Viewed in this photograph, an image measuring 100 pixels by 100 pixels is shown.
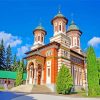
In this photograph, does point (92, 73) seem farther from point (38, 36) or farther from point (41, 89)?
point (38, 36)

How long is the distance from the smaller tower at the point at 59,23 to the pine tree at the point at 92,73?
1173 centimetres

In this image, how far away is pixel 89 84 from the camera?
92.7 feet

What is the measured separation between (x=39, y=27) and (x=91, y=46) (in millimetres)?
19707

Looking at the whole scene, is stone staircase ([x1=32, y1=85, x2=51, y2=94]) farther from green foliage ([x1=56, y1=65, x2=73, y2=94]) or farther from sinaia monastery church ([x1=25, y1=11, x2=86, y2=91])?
green foliage ([x1=56, y1=65, x2=73, y2=94])

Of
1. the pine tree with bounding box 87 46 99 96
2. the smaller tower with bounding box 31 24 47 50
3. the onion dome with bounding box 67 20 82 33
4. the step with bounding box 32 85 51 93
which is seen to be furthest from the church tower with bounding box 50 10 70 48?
the step with bounding box 32 85 51 93

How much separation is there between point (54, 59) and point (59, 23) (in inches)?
367

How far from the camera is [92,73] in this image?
Result: 94.3 ft

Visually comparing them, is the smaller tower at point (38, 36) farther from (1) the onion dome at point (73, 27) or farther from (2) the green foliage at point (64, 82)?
(2) the green foliage at point (64, 82)

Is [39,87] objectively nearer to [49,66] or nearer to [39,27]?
[49,66]

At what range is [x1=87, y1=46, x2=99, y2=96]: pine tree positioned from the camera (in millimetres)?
27747

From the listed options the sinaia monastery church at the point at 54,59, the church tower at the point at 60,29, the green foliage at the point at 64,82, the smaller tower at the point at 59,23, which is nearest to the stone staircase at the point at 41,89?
the sinaia monastery church at the point at 54,59

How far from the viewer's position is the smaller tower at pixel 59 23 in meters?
40.5

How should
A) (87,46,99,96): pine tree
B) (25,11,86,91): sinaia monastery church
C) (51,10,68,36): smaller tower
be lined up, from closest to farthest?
1. (87,46,99,96): pine tree
2. (25,11,86,91): sinaia monastery church
3. (51,10,68,36): smaller tower

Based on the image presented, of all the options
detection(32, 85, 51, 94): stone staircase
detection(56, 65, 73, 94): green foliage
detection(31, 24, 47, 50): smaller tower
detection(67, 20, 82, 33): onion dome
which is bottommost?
detection(32, 85, 51, 94): stone staircase
